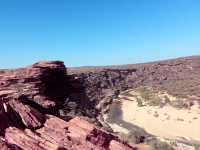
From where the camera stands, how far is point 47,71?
30.6 m

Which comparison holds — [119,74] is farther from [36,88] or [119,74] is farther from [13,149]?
[13,149]

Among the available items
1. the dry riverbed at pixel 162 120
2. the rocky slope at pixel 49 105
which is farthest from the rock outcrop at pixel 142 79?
the dry riverbed at pixel 162 120

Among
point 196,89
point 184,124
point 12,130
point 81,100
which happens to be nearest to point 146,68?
point 196,89

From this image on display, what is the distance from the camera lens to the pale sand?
3919cm

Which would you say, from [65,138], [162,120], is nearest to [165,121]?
[162,120]

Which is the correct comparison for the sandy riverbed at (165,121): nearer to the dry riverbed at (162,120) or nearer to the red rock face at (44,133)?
the dry riverbed at (162,120)

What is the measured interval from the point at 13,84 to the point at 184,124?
72.6ft

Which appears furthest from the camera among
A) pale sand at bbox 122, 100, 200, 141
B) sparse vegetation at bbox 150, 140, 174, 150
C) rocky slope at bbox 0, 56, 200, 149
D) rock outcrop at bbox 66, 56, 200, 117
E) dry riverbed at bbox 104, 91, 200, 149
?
rock outcrop at bbox 66, 56, 200, 117

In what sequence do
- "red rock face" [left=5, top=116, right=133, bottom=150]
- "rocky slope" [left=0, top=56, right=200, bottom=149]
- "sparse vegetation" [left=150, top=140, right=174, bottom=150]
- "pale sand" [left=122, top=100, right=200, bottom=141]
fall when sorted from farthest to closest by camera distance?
"pale sand" [left=122, top=100, right=200, bottom=141]
"sparse vegetation" [left=150, top=140, right=174, bottom=150]
"rocky slope" [left=0, top=56, right=200, bottom=149]
"red rock face" [left=5, top=116, right=133, bottom=150]

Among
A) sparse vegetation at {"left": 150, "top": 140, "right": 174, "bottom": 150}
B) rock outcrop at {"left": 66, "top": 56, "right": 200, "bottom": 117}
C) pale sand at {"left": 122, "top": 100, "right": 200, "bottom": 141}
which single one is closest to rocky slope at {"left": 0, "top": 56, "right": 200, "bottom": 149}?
rock outcrop at {"left": 66, "top": 56, "right": 200, "bottom": 117}

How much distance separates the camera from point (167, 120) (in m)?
46.2

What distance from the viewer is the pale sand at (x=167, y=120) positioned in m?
39.2

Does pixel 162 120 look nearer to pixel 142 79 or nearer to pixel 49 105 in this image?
pixel 49 105

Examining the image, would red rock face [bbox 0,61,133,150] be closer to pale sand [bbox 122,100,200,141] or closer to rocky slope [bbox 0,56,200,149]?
rocky slope [bbox 0,56,200,149]
